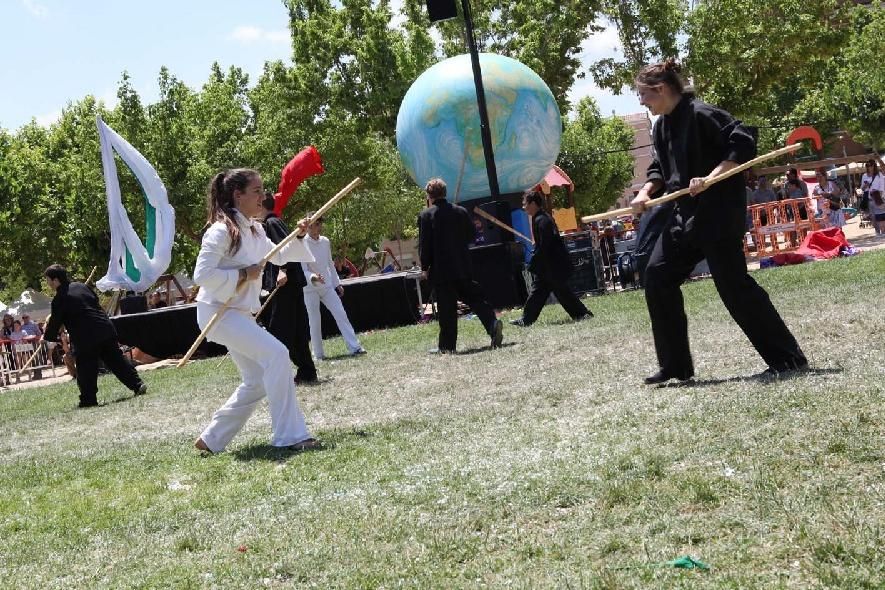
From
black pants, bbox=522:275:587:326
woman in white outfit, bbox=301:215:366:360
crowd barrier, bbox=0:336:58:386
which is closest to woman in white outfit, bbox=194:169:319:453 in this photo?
woman in white outfit, bbox=301:215:366:360

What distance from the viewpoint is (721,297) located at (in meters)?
7.68

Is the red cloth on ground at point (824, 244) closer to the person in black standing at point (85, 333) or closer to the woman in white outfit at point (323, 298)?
the woman in white outfit at point (323, 298)

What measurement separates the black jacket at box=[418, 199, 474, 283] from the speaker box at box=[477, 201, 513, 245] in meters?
6.34

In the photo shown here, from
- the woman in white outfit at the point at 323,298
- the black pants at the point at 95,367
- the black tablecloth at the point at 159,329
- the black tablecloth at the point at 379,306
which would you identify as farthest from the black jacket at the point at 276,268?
the black tablecloth at the point at 159,329

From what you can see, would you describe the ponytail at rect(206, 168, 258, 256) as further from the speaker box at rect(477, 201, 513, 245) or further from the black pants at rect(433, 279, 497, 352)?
the speaker box at rect(477, 201, 513, 245)

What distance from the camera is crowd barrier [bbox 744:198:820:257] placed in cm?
2276

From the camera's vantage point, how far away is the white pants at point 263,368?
25.2 feet

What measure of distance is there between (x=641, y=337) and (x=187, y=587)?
767 centimetres

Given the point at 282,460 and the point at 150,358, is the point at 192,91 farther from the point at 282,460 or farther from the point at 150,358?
the point at 282,460

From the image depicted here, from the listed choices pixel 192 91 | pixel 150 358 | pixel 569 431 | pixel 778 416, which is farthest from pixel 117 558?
pixel 192 91

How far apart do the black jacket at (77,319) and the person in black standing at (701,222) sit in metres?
9.03

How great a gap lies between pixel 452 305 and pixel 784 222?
1170cm

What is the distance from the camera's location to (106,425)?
11836 mm

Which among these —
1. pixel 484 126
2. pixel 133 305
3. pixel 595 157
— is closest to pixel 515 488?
pixel 484 126
